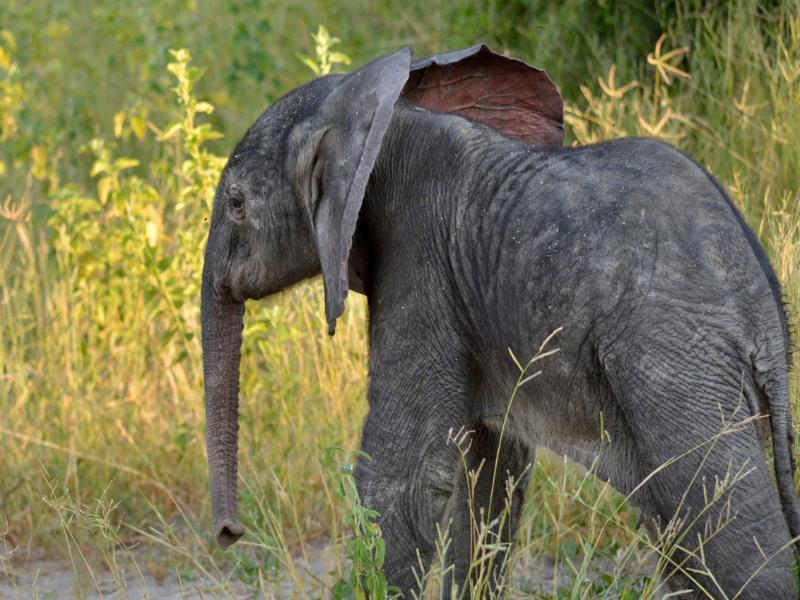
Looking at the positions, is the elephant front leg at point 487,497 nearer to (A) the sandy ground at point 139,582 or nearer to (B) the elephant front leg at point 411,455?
(B) the elephant front leg at point 411,455

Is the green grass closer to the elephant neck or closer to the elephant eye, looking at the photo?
the elephant eye

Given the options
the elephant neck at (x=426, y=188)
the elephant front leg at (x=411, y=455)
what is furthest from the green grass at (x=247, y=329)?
the elephant front leg at (x=411, y=455)

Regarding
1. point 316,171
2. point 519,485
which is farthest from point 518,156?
point 519,485

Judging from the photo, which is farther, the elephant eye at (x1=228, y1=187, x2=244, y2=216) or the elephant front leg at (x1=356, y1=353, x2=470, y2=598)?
the elephant eye at (x1=228, y1=187, x2=244, y2=216)

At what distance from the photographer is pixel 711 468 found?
142 inches

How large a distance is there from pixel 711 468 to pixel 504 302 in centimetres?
75

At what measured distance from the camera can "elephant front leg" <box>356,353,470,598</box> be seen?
4133 millimetres

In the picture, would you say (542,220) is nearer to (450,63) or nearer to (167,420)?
(450,63)

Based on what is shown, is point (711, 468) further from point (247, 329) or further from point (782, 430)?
point (247, 329)

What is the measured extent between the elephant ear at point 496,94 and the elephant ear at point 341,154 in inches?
13.0

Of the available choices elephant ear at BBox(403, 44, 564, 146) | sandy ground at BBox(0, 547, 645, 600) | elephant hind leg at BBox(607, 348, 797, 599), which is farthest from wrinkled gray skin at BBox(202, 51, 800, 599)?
sandy ground at BBox(0, 547, 645, 600)

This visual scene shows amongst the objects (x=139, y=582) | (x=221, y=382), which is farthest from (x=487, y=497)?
(x=139, y=582)

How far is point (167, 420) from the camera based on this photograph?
673 centimetres

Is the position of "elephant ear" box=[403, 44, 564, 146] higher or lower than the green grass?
higher
